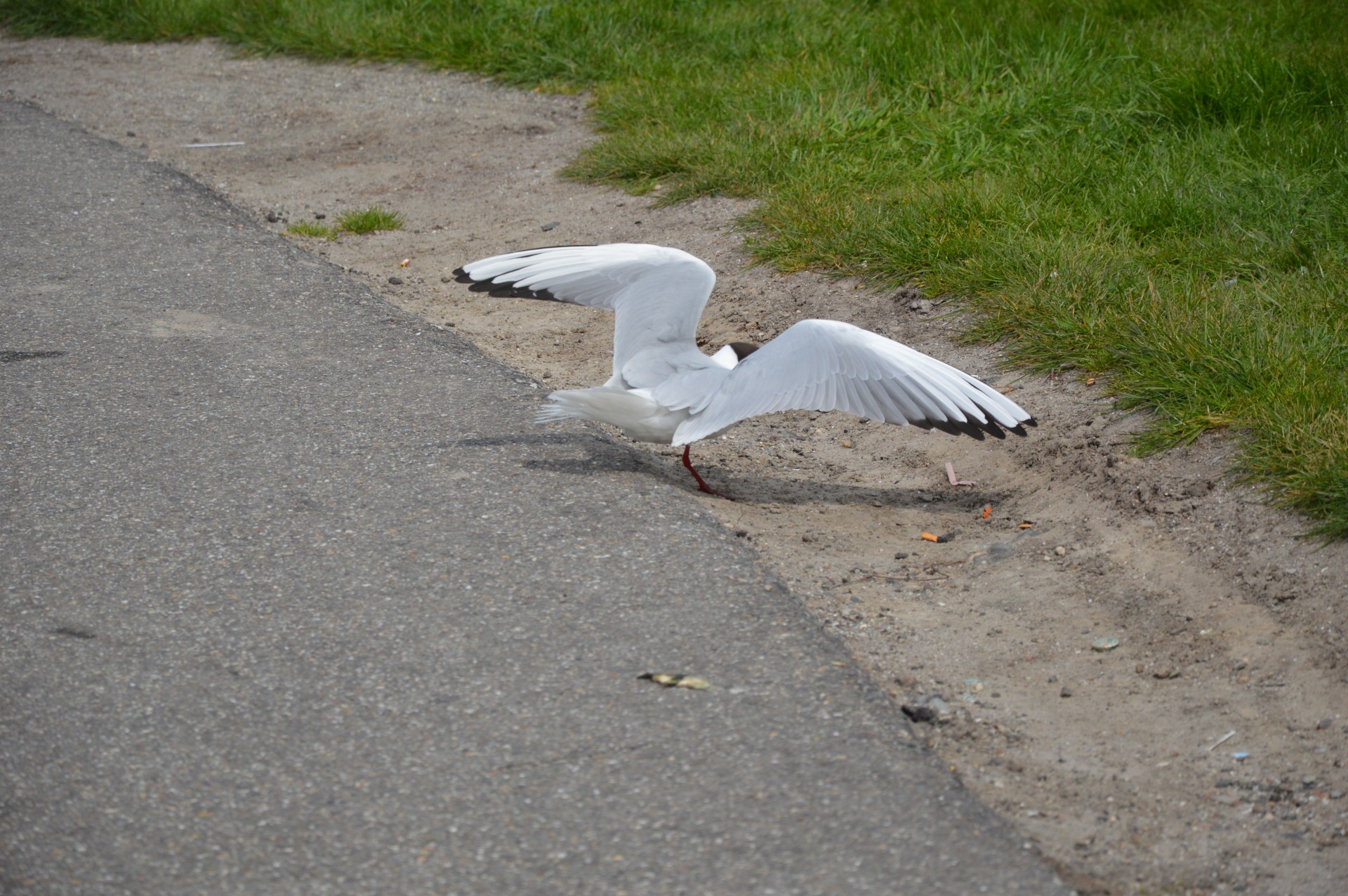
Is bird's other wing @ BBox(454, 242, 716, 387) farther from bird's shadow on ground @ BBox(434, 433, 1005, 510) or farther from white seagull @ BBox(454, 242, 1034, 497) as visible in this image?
bird's shadow on ground @ BBox(434, 433, 1005, 510)

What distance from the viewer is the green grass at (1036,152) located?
4289 mm

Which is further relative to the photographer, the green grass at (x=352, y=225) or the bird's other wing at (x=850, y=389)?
the green grass at (x=352, y=225)

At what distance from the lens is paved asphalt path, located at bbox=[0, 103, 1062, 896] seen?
2.39 metres

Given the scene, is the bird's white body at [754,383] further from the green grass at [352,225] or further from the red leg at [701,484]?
the green grass at [352,225]

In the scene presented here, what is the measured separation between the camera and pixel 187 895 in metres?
2.26

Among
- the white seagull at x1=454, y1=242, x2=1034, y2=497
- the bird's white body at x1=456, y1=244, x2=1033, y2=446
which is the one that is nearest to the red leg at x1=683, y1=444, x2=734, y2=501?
the white seagull at x1=454, y1=242, x2=1034, y2=497

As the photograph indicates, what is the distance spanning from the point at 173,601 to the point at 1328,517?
3.16 metres

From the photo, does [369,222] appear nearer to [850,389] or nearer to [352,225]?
[352,225]

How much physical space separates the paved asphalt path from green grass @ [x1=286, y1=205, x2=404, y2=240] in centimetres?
191

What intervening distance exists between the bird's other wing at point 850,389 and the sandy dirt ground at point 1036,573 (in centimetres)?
34

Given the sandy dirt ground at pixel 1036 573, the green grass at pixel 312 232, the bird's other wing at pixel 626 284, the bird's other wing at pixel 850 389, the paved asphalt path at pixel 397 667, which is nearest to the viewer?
the paved asphalt path at pixel 397 667

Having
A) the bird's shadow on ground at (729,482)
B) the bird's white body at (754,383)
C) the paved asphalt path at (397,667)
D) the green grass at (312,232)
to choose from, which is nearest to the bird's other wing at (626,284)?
the bird's white body at (754,383)

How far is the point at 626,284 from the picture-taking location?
439 cm

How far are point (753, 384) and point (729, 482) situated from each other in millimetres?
534
